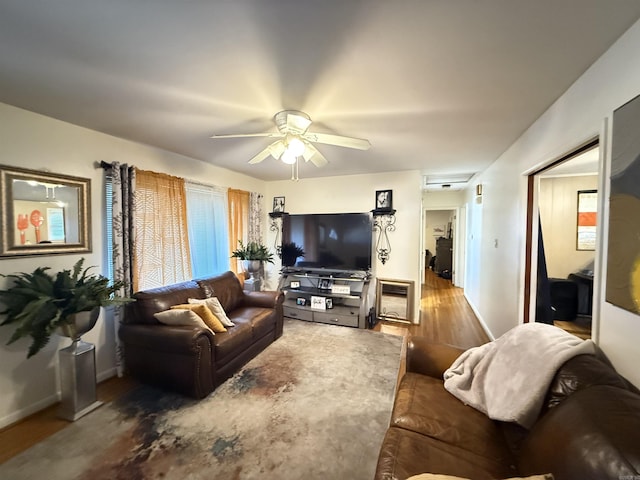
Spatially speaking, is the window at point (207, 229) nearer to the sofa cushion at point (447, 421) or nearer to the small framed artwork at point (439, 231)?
the sofa cushion at point (447, 421)

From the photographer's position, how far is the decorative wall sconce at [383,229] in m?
4.24

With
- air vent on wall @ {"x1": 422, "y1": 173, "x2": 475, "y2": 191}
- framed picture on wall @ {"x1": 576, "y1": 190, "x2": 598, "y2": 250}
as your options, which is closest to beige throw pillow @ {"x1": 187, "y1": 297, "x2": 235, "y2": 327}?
air vent on wall @ {"x1": 422, "y1": 173, "x2": 475, "y2": 191}

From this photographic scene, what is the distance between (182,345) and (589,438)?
94.4 inches

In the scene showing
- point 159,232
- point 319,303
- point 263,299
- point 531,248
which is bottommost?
point 319,303

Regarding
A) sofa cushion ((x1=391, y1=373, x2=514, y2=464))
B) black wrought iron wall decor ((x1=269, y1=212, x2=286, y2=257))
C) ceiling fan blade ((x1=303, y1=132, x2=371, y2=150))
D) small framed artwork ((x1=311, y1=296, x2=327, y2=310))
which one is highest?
ceiling fan blade ((x1=303, y1=132, x2=371, y2=150))

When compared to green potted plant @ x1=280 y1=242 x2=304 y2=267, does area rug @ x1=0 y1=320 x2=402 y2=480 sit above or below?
below

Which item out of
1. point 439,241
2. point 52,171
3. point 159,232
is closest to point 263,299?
point 159,232

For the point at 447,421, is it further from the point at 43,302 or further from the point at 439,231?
the point at 439,231

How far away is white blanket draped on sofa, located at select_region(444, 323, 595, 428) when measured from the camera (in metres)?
1.17

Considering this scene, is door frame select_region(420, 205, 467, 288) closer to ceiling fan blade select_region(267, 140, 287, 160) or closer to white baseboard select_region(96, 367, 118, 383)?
ceiling fan blade select_region(267, 140, 287, 160)

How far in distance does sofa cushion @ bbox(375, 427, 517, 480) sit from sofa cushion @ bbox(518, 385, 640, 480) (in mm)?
124

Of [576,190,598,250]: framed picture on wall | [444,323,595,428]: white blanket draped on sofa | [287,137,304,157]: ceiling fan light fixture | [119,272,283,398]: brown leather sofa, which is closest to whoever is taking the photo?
[444,323,595,428]: white blanket draped on sofa

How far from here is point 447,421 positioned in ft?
4.32

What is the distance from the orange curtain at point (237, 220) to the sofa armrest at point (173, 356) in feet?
6.26
